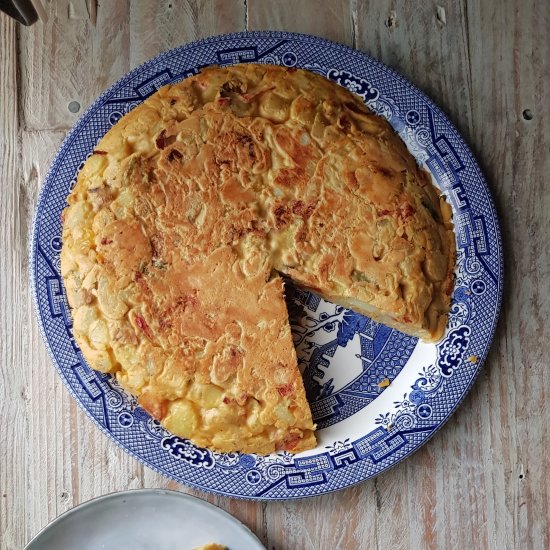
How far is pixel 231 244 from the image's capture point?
312 cm

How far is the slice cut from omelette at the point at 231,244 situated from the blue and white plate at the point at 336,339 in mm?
179

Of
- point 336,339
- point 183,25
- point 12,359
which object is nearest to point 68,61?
point 183,25

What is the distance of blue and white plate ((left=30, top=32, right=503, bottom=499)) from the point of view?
3262 millimetres

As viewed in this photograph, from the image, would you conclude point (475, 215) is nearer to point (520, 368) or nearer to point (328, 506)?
point (520, 368)

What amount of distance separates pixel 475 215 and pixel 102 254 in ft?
5.33

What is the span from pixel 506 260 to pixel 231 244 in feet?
4.31

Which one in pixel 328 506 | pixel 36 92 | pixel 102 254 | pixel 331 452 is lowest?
pixel 328 506

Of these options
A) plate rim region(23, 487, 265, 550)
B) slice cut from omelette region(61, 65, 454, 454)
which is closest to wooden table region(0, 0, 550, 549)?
plate rim region(23, 487, 265, 550)

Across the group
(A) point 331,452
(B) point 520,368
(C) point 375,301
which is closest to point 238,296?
(C) point 375,301

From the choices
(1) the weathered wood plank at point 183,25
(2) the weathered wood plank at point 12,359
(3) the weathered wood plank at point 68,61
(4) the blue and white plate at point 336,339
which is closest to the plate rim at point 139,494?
(4) the blue and white plate at point 336,339

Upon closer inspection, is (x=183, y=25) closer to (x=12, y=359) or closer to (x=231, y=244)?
(x=231, y=244)

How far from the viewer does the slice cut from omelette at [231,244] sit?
307 cm

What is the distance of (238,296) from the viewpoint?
122 inches

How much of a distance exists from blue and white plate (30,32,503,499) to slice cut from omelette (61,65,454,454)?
179 mm
